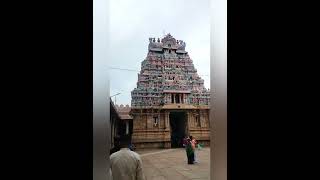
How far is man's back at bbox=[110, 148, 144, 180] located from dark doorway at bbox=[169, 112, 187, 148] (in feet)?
57.2

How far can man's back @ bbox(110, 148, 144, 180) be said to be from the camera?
251 cm

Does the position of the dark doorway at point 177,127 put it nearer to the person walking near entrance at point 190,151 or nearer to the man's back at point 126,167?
the person walking near entrance at point 190,151

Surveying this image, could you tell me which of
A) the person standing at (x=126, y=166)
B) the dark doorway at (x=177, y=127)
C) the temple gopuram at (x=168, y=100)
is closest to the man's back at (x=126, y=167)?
the person standing at (x=126, y=166)

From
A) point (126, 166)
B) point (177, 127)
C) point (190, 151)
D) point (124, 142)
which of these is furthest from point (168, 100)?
point (126, 166)

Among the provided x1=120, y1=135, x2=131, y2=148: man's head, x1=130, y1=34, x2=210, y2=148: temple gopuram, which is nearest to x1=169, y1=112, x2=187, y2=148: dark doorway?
x1=130, y1=34, x2=210, y2=148: temple gopuram

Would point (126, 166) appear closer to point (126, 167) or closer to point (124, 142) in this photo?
point (126, 167)

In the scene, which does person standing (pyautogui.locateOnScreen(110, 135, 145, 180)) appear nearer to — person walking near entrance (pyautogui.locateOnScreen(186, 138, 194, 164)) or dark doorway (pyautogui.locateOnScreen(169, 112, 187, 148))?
person walking near entrance (pyautogui.locateOnScreen(186, 138, 194, 164))

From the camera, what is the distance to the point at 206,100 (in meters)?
20.2

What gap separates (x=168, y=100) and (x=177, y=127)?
264cm

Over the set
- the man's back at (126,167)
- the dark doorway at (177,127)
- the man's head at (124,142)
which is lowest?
the dark doorway at (177,127)

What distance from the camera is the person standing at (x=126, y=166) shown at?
2508 mm

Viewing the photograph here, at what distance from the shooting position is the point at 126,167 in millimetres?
2516

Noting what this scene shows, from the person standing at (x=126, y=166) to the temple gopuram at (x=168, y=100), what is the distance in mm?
15686
